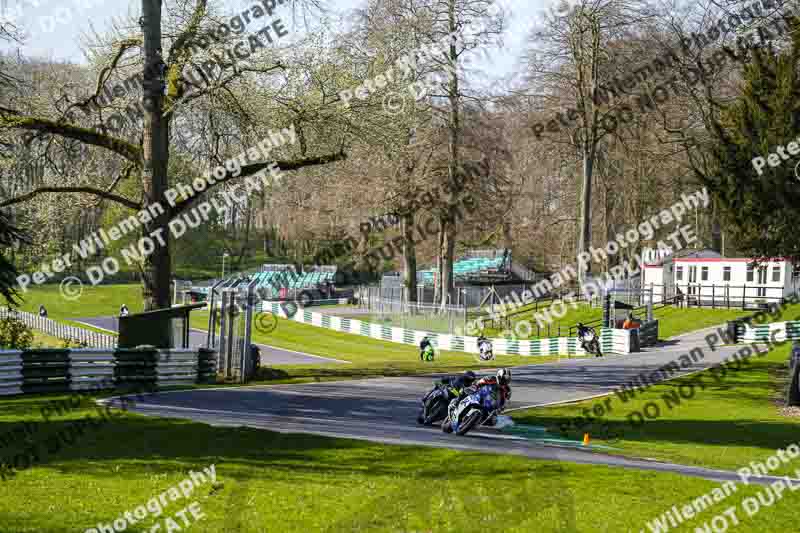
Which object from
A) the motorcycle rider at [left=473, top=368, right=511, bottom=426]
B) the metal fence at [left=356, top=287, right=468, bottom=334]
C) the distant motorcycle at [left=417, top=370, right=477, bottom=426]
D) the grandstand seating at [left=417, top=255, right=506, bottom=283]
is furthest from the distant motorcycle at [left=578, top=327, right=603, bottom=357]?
the grandstand seating at [left=417, top=255, right=506, bottom=283]

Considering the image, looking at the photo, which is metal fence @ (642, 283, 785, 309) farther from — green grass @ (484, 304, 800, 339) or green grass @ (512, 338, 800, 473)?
green grass @ (512, 338, 800, 473)

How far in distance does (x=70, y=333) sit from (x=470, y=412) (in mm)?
29031

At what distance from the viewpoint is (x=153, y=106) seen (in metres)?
20.3

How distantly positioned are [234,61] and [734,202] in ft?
48.7

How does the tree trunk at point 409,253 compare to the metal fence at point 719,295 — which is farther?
the tree trunk at point 409,253

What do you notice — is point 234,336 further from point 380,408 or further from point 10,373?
point 10,373

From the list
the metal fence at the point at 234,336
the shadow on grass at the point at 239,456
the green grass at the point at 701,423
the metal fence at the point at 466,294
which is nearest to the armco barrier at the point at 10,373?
the shadow on grass at the point at 239,456

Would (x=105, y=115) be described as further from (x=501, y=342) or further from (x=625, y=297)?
(x=625, y=297)

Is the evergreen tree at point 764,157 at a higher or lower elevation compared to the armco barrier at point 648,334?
higher

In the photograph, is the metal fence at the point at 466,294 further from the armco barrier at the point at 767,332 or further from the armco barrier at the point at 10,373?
the armco barrier at the point at 10,373

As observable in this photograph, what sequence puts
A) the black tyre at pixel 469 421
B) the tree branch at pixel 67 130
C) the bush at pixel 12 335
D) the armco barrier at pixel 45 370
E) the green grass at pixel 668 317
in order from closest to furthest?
the black tyre at pixel 469 421, the armco barrier at pixel 45 370, the tree branch at pixel 67 130, the bush at pixel 12 335, the green grass at pixel 668 317

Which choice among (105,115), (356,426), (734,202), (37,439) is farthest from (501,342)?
(37,439)

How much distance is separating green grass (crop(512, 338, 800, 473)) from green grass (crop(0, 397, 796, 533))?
10.0ft

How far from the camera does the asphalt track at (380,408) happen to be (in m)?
12.4
